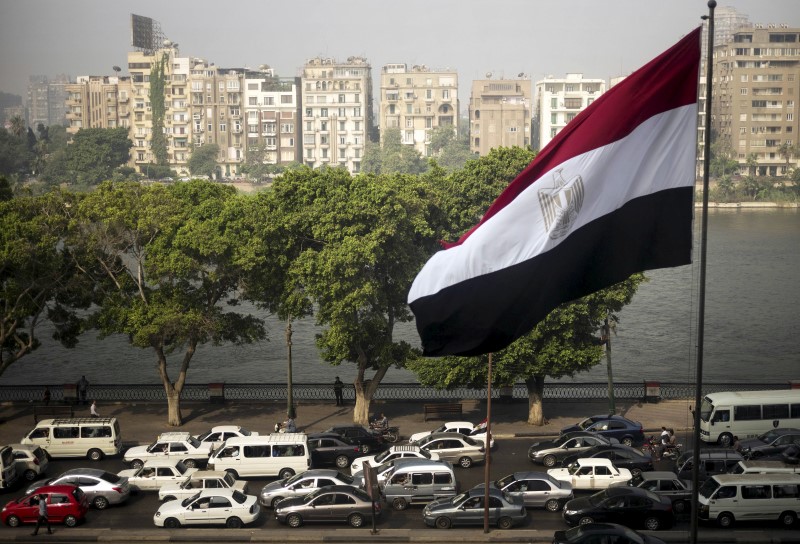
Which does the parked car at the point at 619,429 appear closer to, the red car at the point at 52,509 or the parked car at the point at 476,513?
the parked car at the point at 476,513

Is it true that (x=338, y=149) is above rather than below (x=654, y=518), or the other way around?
above

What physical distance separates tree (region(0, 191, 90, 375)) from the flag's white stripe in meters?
18.5

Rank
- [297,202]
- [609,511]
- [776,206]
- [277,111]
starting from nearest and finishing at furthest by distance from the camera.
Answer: [609,511], [297,202], [776,206], [277,111]

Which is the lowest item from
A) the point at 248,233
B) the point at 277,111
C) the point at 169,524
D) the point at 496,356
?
the point at 169,524

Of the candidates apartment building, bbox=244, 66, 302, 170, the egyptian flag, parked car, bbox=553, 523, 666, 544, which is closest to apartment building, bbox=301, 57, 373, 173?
apartment building, bbox=244, 66, 302, 170

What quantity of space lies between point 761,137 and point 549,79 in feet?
103

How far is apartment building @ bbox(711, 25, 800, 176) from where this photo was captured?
106750 millimetres

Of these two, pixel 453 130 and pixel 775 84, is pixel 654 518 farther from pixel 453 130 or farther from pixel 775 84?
pixel 453 130

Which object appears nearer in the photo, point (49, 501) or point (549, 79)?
point (49, 501)

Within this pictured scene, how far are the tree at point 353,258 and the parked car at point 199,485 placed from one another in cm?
618

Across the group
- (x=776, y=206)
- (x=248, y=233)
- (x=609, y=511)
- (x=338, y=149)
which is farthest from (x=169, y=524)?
(x=338, y=149)

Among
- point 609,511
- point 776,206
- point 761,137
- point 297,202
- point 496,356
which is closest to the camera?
point 609,511

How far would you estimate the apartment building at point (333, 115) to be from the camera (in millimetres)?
128125

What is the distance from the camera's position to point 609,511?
17203 millimetres
